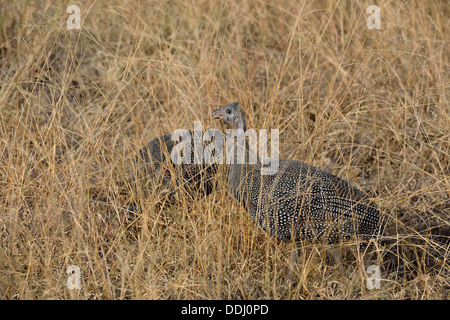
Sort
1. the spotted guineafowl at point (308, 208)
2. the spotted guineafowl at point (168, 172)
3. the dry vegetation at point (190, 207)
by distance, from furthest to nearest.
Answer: the spotted guineafowl at point (168, 172)
the spotted guineafowl at point (308, 208)
the dry vegetation at point (190, 207)

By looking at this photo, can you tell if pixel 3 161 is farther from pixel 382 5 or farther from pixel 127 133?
pixel 382 5

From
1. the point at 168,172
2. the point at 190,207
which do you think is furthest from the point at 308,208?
the point at 168,172

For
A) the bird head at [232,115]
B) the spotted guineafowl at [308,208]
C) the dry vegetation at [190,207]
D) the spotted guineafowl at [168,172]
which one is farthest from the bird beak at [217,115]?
the spotted guineafowl at [308,208]

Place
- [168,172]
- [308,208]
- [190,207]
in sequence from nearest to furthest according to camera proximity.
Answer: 1. [308,208]
2. [190,207]
3. [168,172]

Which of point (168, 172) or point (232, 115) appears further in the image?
point (168, 172)

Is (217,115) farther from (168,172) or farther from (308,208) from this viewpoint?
(308,208)

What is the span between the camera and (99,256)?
2.97m

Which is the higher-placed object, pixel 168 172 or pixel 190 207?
pixel 168 172

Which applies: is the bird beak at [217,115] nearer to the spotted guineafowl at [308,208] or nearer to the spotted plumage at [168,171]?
the spotted plumage at [168,171]

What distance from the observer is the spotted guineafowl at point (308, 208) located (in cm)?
297

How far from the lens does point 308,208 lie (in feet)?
9.80

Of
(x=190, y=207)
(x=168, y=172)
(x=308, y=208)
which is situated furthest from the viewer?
(x=168, y=172)

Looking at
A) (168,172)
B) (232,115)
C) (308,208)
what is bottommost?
(308,208)
